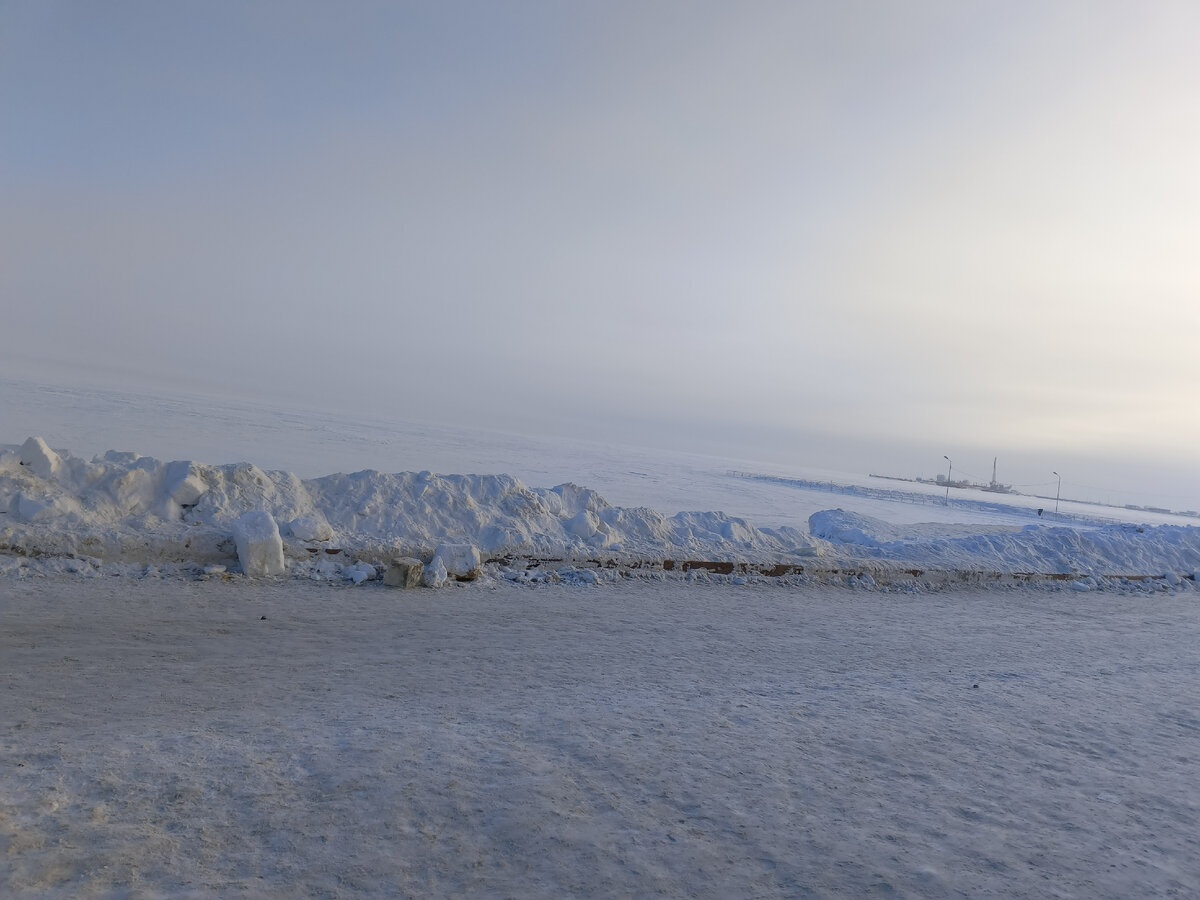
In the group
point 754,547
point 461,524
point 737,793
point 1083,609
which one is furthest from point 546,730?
point 1083,609

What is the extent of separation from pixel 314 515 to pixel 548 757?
6.39 metres

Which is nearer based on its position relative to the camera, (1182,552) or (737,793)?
(737,793)

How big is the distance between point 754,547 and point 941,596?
270 centimetres

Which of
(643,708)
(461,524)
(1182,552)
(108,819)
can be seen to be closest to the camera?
(108,819)

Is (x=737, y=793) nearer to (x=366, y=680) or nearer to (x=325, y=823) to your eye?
(x=325, y=823)

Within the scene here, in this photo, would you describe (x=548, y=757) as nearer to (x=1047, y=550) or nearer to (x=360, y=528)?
(x=360, y=528)

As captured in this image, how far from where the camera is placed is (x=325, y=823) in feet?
10.0

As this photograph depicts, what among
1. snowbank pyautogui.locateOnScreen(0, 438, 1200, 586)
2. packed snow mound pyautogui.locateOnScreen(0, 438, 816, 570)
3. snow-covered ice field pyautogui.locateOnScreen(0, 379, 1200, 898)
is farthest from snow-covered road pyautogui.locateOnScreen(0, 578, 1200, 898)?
packed snow mound pyautogui.locateOnScreen(0, 438, 816, 570)

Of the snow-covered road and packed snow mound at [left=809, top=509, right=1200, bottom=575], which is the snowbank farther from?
the snow-covered road

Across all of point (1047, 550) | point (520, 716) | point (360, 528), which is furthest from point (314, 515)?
point (1047, 550)

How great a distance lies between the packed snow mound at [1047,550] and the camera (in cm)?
1238

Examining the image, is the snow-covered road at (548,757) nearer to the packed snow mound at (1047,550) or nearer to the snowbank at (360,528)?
the snowbank at (360,528)

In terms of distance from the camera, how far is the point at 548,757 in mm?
3826

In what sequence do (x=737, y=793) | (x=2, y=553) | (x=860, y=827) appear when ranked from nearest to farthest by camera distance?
(x=860, y=827) < (x=737, y=793) < (x=2, y=553)
